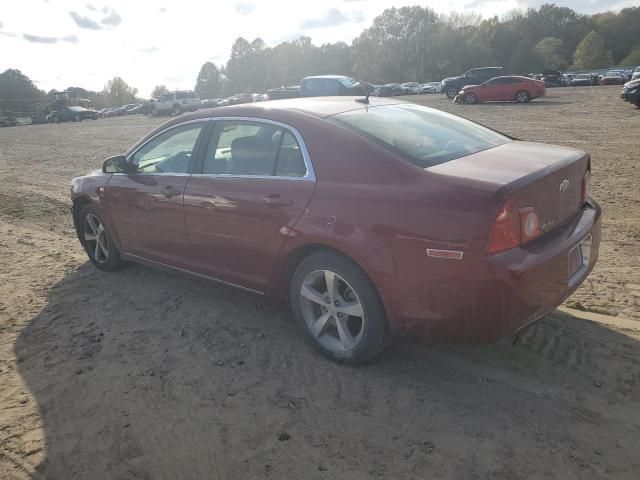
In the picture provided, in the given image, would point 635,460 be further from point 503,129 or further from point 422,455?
point 503,129

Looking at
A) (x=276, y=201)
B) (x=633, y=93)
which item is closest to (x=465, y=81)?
(x=633, y=93)

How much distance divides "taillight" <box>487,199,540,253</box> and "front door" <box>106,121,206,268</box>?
2466 mm

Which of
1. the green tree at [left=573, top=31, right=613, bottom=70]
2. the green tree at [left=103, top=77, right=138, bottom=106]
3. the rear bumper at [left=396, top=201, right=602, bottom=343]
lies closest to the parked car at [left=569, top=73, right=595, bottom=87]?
the green tree at [left=573, top=31, right=613, bottom=70]

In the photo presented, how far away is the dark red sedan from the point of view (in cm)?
275

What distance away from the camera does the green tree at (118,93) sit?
391ft

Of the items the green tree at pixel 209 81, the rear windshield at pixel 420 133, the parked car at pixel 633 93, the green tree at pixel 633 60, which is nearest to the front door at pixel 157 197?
the rear windshield at pixel 420 133

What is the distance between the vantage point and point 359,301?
125 inches

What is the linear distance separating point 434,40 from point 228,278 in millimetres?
98934

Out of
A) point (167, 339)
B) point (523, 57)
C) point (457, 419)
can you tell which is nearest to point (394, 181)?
point (457, 419)

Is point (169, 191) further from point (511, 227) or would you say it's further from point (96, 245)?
point (511, 227)

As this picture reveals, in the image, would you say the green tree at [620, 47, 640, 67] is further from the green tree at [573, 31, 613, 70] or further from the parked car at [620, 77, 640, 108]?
the parked car at [620, 77, 640, 108]

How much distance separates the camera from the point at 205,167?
407cm

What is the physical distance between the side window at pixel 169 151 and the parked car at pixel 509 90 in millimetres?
24913

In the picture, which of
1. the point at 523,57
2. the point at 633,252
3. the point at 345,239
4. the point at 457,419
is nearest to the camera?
the point at 457,419
